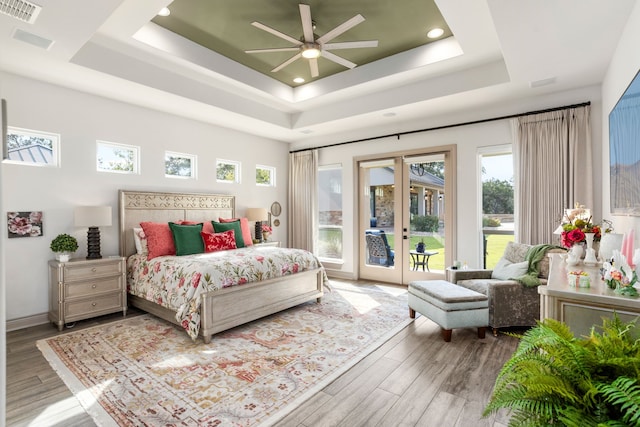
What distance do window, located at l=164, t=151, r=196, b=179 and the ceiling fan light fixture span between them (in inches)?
112

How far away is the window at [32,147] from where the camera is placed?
366 centimetres

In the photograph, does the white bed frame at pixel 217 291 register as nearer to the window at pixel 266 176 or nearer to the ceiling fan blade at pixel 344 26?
the window at pixel 266 176

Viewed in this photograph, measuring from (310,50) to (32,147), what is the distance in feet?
11.1

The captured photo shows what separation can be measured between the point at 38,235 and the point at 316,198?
13.9 ft

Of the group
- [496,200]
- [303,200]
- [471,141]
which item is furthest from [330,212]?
[496,200]

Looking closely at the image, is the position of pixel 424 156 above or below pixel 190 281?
above

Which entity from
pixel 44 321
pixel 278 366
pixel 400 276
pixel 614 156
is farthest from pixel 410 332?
pixel 44 321

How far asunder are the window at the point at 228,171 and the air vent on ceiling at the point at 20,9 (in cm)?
327

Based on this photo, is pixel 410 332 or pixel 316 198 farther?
pixel 316 198

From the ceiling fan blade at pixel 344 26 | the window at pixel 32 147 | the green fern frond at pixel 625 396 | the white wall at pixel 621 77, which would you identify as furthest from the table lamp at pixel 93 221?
the white wall at pixel 621 77

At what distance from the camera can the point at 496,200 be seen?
4.64 metres

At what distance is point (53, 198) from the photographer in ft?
12.7

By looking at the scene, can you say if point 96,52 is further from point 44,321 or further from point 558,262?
point 558,262

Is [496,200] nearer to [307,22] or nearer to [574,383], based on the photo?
[307,22]
